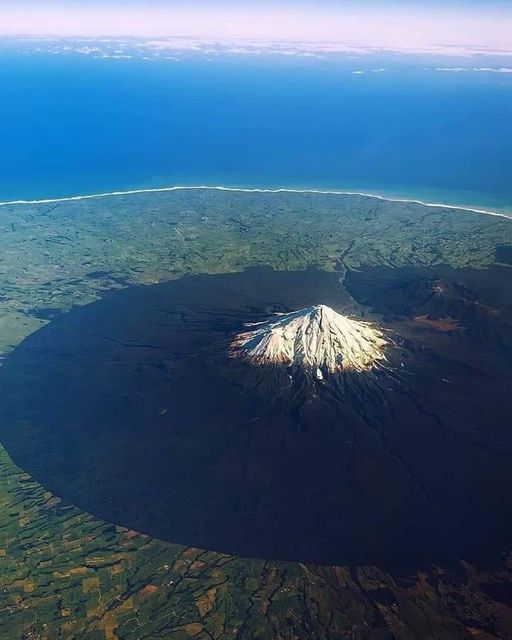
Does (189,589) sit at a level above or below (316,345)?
below

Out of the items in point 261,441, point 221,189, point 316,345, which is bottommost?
point 221,189

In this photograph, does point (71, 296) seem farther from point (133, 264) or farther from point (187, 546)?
point (187, 546)

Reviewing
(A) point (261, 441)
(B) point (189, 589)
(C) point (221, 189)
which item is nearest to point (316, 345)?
(A) point (261, 441)

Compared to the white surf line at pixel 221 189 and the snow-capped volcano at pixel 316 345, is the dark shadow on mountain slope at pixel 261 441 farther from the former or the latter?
the white surf line at pixel 221 189

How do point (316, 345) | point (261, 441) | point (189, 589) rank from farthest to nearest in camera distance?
1. point (316, 345)
2. point (261, 441)
3. point (189, 589)

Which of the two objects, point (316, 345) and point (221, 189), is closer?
point (316, 345)

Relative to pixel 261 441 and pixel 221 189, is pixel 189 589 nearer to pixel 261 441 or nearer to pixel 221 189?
pixel 261 441

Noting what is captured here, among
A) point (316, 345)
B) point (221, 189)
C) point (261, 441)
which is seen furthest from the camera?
point (221, 189)

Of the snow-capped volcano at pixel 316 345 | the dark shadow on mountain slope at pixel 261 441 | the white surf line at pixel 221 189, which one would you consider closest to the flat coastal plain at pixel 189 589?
the dark shadow on mountain slope at pixel 261 441

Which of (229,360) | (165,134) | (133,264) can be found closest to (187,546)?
(229,360)
